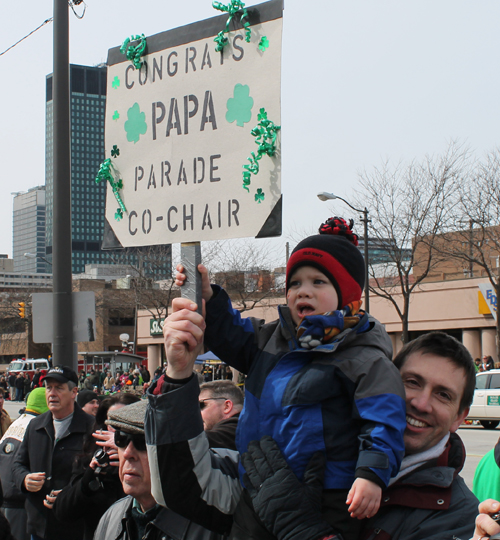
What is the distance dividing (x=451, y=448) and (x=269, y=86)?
1.51 metres

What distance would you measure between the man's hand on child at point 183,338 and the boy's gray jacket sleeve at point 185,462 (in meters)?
0.06

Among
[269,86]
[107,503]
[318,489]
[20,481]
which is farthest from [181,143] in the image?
[20,481]

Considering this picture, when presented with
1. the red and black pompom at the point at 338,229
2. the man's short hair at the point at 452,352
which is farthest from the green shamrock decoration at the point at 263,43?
the man's short hair at the point at 452,352

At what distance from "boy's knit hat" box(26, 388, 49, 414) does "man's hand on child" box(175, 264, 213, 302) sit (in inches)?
179

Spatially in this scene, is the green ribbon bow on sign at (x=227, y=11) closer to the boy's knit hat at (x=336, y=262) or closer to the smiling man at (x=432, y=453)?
the boy's knit hat at (x=336, y=262)

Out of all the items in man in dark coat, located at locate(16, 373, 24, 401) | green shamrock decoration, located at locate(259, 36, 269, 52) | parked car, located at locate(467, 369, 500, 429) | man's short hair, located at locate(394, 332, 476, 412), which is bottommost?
man in dark coat, located at locate(16, 373, 24, 401)

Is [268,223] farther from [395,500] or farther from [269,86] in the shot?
[395,500]

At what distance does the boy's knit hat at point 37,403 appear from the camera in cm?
653

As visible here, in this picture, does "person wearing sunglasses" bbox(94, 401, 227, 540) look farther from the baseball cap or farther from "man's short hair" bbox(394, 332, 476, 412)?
the baseball cap

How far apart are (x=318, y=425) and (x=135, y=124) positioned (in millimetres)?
1477

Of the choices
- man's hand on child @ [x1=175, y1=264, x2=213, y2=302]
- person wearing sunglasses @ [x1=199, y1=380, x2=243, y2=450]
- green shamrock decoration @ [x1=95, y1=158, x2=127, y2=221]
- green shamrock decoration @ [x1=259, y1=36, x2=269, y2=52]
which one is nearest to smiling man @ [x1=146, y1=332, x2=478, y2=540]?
man's hand on child @ [x1=175, y1=264, x2=213, y2=302]

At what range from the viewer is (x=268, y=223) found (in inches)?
101

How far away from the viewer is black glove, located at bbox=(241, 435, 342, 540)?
2076 mm

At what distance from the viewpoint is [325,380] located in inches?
86.8
